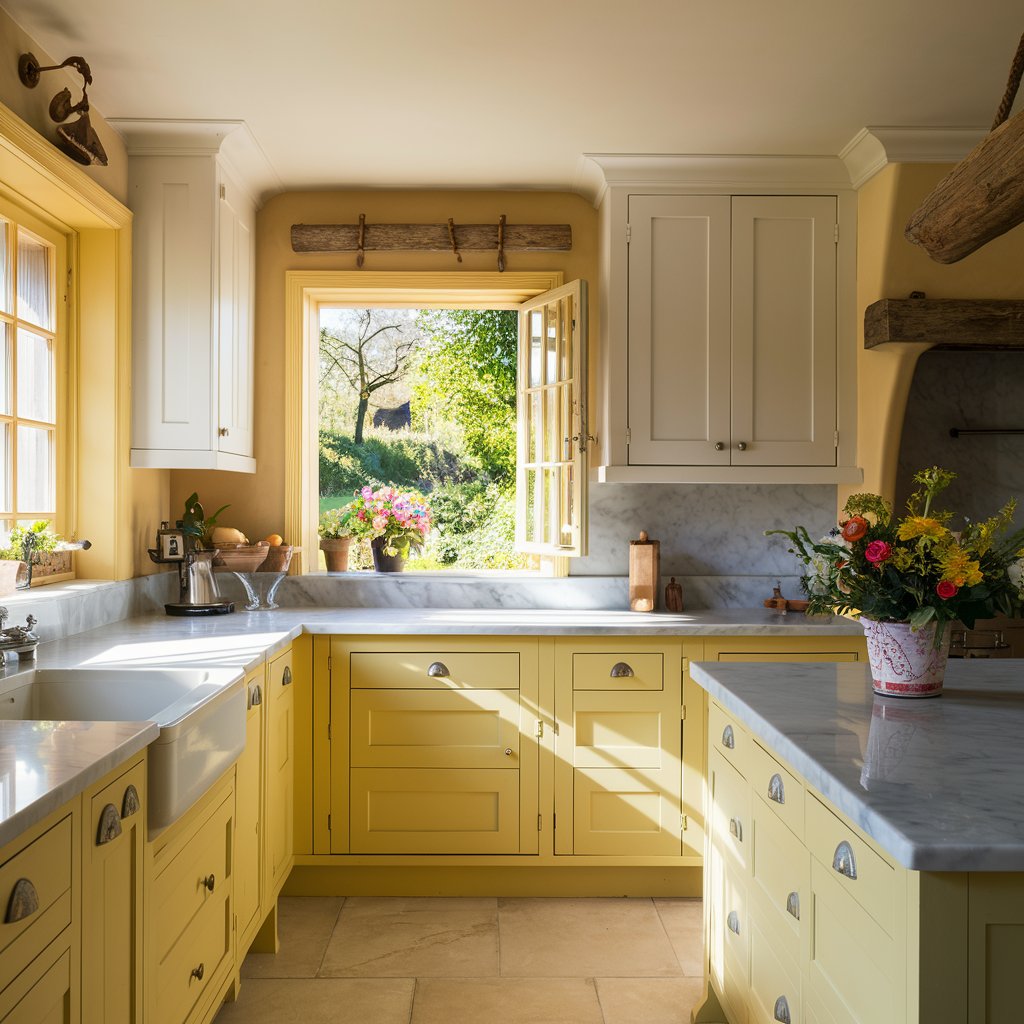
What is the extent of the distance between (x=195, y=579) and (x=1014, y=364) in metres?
3.18

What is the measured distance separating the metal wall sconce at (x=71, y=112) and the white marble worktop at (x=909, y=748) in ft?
7.33

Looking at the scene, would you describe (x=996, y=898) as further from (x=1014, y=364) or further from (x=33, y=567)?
(x=1014, y=364)

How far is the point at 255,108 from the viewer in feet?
10.2

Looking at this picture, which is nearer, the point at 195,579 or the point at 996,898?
the point at 996,898

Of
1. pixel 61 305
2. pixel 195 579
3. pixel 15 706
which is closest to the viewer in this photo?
pixel 15 706

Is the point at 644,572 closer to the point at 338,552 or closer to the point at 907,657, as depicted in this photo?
the point at 338,552

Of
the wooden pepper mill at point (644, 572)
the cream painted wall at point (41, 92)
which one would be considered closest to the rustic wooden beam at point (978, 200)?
the wooden pepper mill at point (644, 572)

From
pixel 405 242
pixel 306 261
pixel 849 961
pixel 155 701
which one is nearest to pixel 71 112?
pixel 306 261

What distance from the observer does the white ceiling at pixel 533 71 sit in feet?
8.27

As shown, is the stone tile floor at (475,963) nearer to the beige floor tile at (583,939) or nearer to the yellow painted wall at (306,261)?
the beige floor tile at (583,939)

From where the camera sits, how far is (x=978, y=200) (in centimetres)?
190

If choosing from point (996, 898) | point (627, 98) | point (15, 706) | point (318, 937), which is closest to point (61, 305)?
point (15, 706)

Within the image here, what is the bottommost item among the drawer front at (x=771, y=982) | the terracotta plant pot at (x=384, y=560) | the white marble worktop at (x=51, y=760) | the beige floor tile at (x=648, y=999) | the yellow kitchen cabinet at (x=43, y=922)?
the beige floor tile at (x=648, y=999)

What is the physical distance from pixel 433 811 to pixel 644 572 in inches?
45.6
